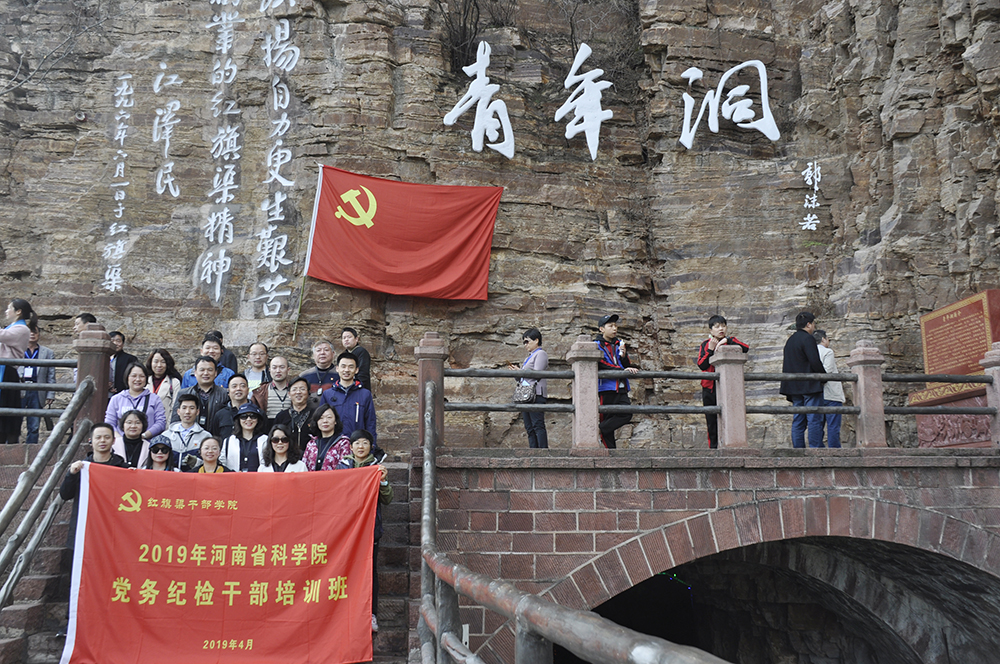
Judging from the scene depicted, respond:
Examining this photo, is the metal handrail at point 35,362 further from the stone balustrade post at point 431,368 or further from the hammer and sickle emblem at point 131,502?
the stone balustrade post at point 431,368

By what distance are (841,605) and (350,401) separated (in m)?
6.15

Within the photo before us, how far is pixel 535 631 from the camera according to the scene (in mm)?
2150

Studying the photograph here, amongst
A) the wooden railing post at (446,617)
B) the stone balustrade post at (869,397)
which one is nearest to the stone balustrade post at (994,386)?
the stone balustrade post at (869,397)

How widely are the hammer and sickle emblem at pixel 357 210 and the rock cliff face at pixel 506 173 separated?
776 millimetres

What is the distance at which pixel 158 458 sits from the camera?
5.96 metres

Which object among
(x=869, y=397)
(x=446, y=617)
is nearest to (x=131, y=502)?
(x=446, y=617)

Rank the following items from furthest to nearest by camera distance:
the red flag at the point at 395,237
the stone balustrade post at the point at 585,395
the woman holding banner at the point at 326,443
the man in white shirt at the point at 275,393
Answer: the red flag at the point at 395,237
the man in white shirt at the point at 275,393
the stone balustrade post at the point at 585,395
the woman holding banner at the point at 326,443

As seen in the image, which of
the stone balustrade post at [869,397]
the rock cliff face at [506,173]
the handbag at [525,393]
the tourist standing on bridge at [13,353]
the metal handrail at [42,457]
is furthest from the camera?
the rock cliff face at [506,173]

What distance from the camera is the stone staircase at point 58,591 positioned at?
542 centimetres

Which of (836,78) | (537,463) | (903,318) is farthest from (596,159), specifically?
(537,463)

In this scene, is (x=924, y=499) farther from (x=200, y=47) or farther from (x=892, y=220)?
(x=200, y=47)

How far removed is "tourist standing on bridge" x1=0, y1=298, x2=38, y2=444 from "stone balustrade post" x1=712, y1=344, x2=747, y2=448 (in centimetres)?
622

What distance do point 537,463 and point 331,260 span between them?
570cm

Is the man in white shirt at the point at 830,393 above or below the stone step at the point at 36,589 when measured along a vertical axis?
above
